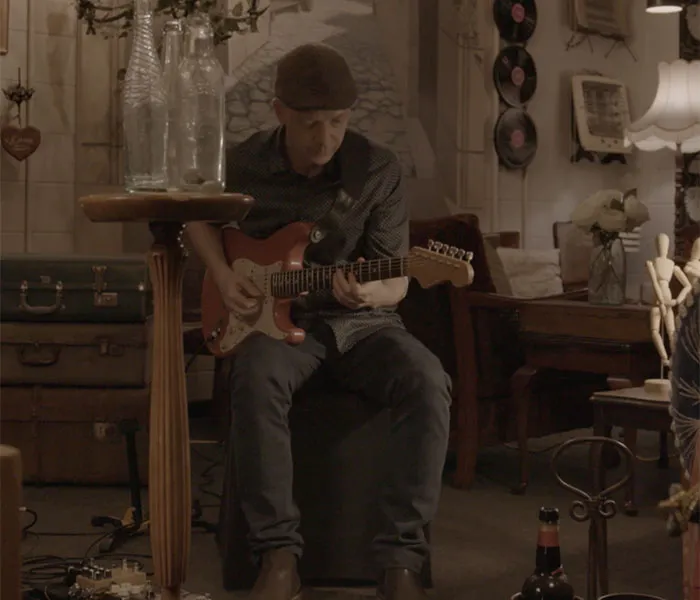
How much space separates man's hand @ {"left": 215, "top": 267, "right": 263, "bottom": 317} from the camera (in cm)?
294

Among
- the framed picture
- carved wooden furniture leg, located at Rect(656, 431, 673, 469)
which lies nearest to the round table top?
carved wooden furniture leg, located at Rect(656, 431, 673, 469)

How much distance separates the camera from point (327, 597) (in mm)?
2748

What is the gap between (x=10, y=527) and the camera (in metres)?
2.23

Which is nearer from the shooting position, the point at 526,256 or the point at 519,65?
the point at 526,256

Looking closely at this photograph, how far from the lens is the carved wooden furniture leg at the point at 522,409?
4.00 metres

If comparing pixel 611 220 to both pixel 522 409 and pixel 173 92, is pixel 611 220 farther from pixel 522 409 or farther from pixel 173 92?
pixel 173 92

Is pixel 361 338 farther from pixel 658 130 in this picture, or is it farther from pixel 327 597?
pixel 658 130

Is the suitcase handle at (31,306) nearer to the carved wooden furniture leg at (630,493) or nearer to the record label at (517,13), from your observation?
the carved wooden furniture leg at (630,493)

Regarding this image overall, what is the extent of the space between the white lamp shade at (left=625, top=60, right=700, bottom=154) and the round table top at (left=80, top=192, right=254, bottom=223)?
3320 mm

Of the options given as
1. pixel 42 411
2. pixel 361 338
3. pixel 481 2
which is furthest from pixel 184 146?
pixel 481 2

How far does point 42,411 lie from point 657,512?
2109 mm

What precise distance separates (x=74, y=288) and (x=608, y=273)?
6.08ft

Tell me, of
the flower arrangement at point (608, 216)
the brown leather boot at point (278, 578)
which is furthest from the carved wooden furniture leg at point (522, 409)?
the brown leather boot at point (278, 578)

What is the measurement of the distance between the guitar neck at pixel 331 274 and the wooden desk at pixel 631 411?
887mm
